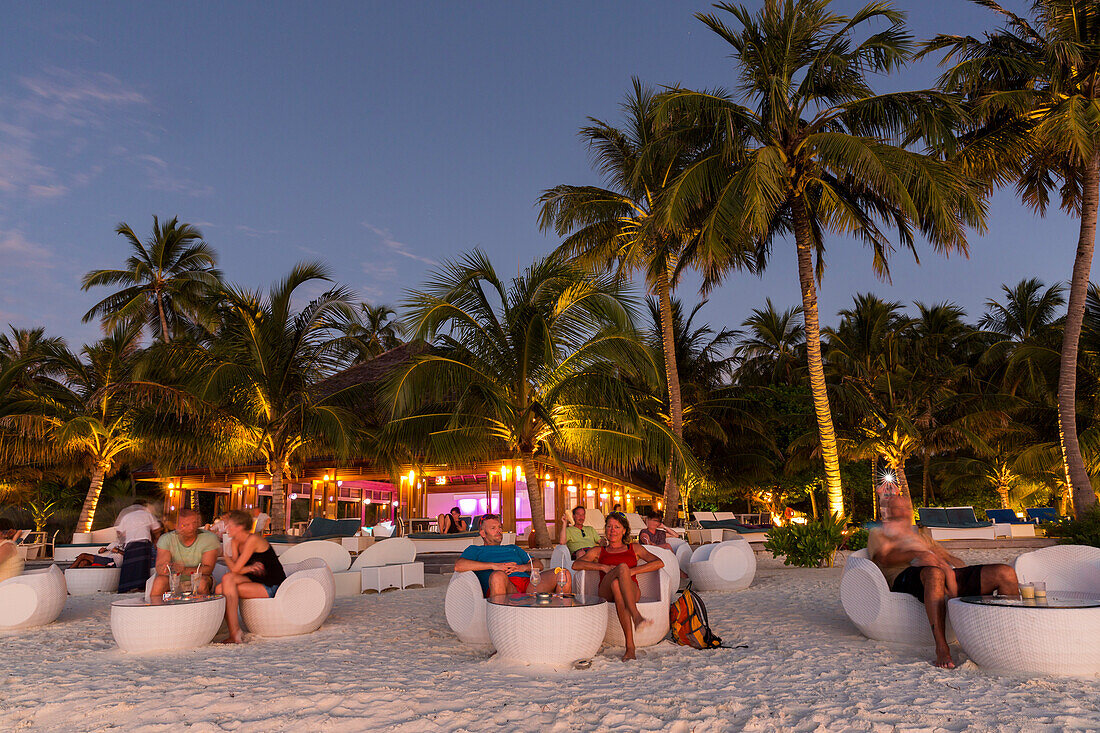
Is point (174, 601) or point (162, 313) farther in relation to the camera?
point (162, 313)

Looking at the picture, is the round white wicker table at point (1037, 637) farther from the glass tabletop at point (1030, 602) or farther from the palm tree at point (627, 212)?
the palm tree at point (627, 212)

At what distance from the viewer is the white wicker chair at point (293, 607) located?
4.99m

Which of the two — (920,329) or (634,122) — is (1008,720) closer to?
(634,122)

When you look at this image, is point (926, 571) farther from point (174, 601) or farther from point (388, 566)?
point (388, 566)

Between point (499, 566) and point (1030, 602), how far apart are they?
119 inches

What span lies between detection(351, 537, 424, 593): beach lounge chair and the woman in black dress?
3.24 meters

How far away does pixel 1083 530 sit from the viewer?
32.5 ft

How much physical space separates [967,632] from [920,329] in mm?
25712

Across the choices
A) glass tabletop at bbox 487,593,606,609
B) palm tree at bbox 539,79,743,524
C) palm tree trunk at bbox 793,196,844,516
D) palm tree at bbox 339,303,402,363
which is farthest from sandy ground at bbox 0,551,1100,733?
palm tree at bbox 339,303,402,363

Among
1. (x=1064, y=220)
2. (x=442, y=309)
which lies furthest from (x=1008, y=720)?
(x=1064, y=220)

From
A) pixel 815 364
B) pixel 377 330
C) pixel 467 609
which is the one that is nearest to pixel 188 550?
pixel 467 609

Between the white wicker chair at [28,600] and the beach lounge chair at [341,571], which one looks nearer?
the white wicker chair at [28,600]

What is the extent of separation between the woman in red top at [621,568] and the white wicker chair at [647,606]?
2.3 inches

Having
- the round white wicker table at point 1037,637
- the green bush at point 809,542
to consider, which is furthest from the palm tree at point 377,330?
the round white wicker table at point 1037,637
